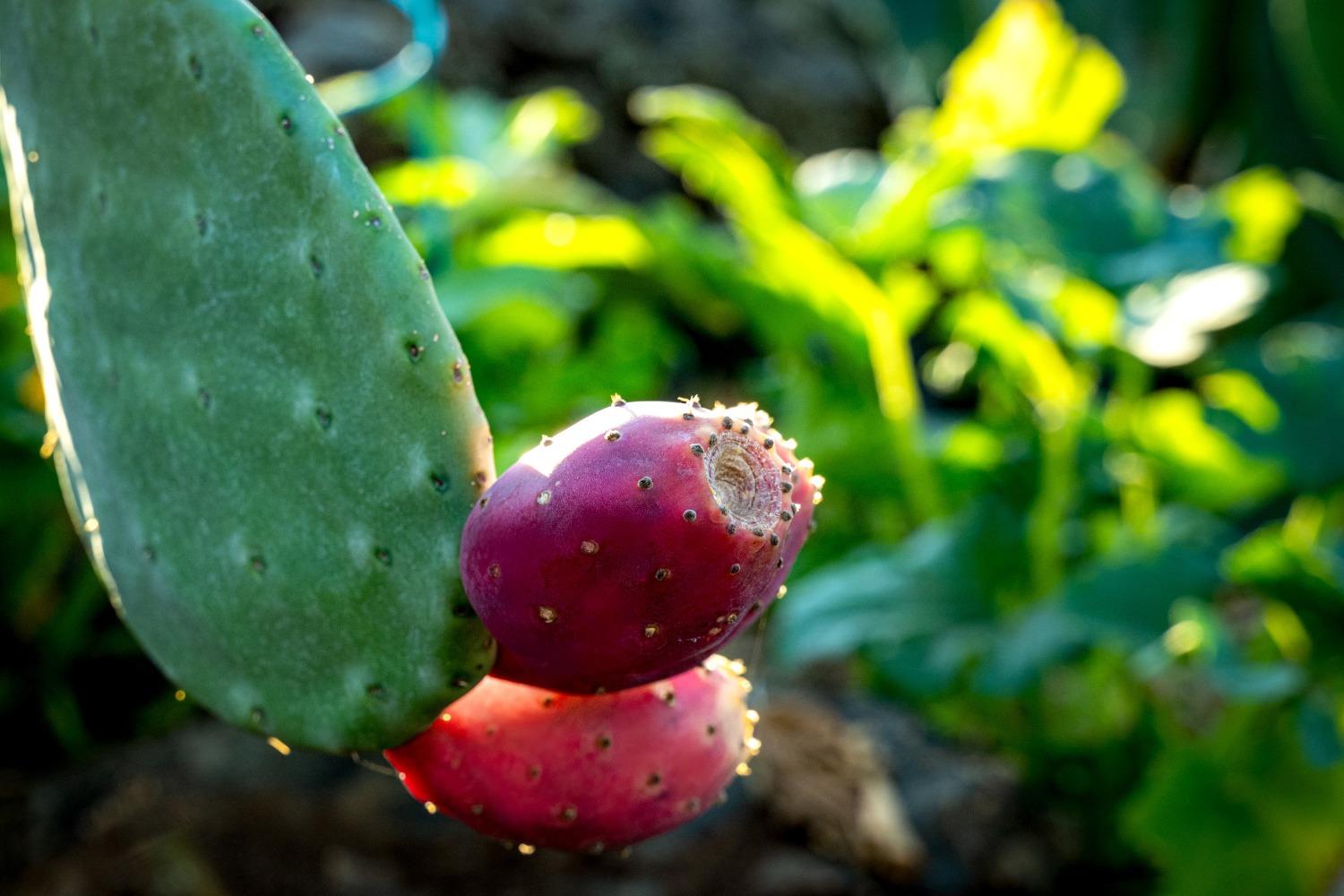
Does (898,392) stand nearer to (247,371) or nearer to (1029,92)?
(1029,92)

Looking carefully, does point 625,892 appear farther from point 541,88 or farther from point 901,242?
point 541,88

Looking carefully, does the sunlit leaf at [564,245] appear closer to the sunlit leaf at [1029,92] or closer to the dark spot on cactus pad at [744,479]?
the sunlit leaf at [1029,92]

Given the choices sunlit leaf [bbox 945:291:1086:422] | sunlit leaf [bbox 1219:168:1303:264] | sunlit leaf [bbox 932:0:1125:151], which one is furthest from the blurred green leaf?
sunlit leaf [bbox 932:0:1125:151]

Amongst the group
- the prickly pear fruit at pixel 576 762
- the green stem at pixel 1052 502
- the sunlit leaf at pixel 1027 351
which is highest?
the prickly pear fruit at pixel 576 762

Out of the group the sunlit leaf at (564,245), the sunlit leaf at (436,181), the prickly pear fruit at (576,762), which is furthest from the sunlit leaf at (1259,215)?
the prickly pear fruit at (576,762)

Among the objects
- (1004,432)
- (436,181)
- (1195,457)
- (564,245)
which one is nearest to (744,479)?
(436,181)

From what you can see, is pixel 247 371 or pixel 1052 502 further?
pixel 1052 502
